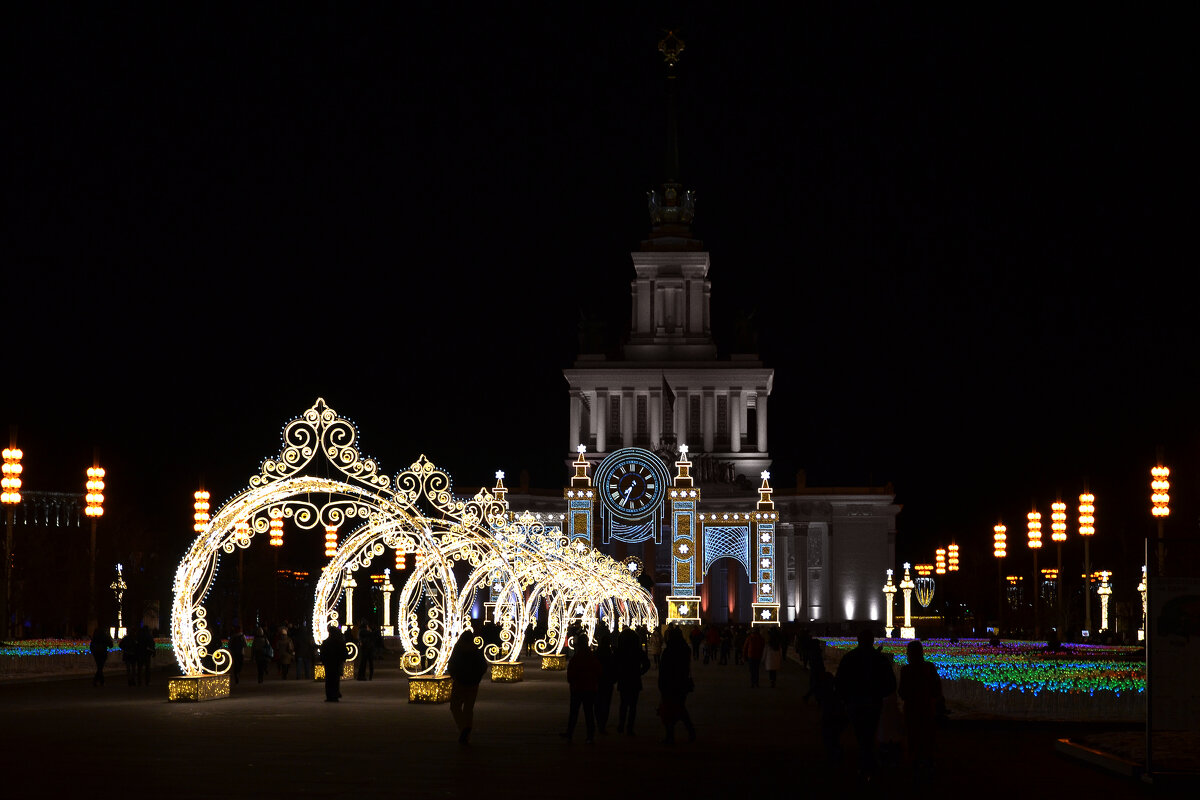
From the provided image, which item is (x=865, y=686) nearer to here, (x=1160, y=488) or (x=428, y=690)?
(x=428, y=690)

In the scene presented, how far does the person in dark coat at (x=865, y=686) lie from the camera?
60.5 ft

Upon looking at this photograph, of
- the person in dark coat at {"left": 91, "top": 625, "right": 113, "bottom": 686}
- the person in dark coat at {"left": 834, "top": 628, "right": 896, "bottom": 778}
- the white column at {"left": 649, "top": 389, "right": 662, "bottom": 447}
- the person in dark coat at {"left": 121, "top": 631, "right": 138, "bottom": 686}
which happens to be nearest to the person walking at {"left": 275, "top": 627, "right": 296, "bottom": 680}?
the person in dark coat at {"left": 121, "top": 631, "right": 138, "bottom": 686}

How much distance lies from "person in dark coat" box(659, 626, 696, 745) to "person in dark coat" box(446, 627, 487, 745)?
2.48 meters

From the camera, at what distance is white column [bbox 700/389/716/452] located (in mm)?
112812

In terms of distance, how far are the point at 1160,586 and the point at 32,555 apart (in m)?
60.7

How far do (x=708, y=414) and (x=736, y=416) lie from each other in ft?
6.45

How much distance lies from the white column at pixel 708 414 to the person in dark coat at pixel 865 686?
94196 mm

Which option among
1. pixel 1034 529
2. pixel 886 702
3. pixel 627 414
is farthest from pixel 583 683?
pixel 627 414

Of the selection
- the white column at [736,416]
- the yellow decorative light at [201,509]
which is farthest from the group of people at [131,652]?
the white column at [736,416]

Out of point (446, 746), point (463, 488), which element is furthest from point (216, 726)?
point (463, 488)

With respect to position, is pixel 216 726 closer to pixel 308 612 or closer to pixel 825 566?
pixel 308 612

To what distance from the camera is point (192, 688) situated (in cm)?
2962

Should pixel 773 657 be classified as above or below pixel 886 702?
below

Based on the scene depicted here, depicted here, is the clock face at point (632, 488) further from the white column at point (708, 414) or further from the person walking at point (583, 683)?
the person walking at point (583, 683)
